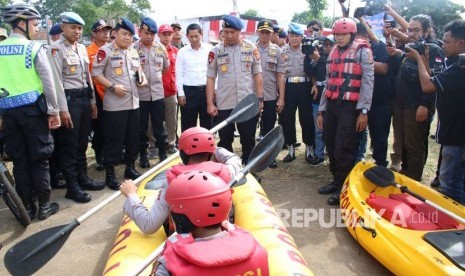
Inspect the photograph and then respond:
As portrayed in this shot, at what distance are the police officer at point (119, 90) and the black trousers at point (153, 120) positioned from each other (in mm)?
598

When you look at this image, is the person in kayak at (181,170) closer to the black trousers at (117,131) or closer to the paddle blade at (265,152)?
the paddle blade at (265,152)

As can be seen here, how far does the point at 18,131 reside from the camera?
387cm

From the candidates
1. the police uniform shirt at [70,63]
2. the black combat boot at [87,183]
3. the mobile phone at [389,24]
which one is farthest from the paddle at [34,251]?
the mobile phone at [389,24]

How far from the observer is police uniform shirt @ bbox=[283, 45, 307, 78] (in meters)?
5.87

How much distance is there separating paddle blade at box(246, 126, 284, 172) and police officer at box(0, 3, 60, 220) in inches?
84.1

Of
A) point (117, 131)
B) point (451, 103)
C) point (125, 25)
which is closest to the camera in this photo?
point (451, 103)

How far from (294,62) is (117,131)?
2.86 meters

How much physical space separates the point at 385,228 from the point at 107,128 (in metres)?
3.50

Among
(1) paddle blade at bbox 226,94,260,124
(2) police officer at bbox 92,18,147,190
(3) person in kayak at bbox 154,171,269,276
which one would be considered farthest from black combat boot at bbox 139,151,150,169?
(3) person in kayak at bbox 154,171,269,276

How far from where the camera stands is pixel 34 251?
2492 mm

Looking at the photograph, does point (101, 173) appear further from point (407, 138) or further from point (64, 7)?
point (64, 7)

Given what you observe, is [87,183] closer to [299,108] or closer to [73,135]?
[73,135]

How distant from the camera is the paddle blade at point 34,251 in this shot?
2.45m

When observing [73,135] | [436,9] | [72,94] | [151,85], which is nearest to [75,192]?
[73,135]
